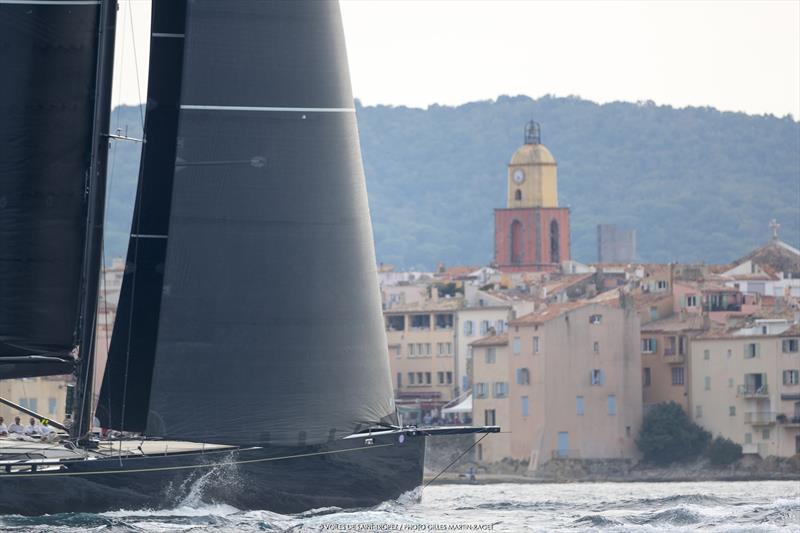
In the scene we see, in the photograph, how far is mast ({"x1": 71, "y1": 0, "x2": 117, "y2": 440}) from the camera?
28625 millimetres

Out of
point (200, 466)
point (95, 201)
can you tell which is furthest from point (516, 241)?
point (95, 201)

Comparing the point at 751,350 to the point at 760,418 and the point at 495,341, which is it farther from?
the point at 495,341

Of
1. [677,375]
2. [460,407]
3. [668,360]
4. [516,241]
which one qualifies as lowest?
[460,407]

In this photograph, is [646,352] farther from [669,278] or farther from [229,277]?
[229,277]

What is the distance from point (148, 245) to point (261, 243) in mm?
1500

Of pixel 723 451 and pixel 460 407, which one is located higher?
pixel 460 407

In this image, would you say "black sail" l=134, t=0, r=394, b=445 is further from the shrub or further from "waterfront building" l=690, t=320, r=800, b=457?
"waterfront building" l=690, t=320, r=800, b=457

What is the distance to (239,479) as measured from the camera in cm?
2927

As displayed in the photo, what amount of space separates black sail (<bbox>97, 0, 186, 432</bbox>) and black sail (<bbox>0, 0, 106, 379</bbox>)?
1011 mm

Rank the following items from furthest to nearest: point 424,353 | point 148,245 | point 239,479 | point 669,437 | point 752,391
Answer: point 424,353 < point 752,391 < point 669,437 < point 148,245 < point 239,479

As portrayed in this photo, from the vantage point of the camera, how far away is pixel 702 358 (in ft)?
237

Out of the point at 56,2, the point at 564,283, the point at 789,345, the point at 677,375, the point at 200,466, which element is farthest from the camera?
the point at 564,283

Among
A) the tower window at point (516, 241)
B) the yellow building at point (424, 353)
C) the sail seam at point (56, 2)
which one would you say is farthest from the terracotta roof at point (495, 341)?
the tower window at point (516, 241)

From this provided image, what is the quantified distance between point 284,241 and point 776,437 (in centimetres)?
4313
